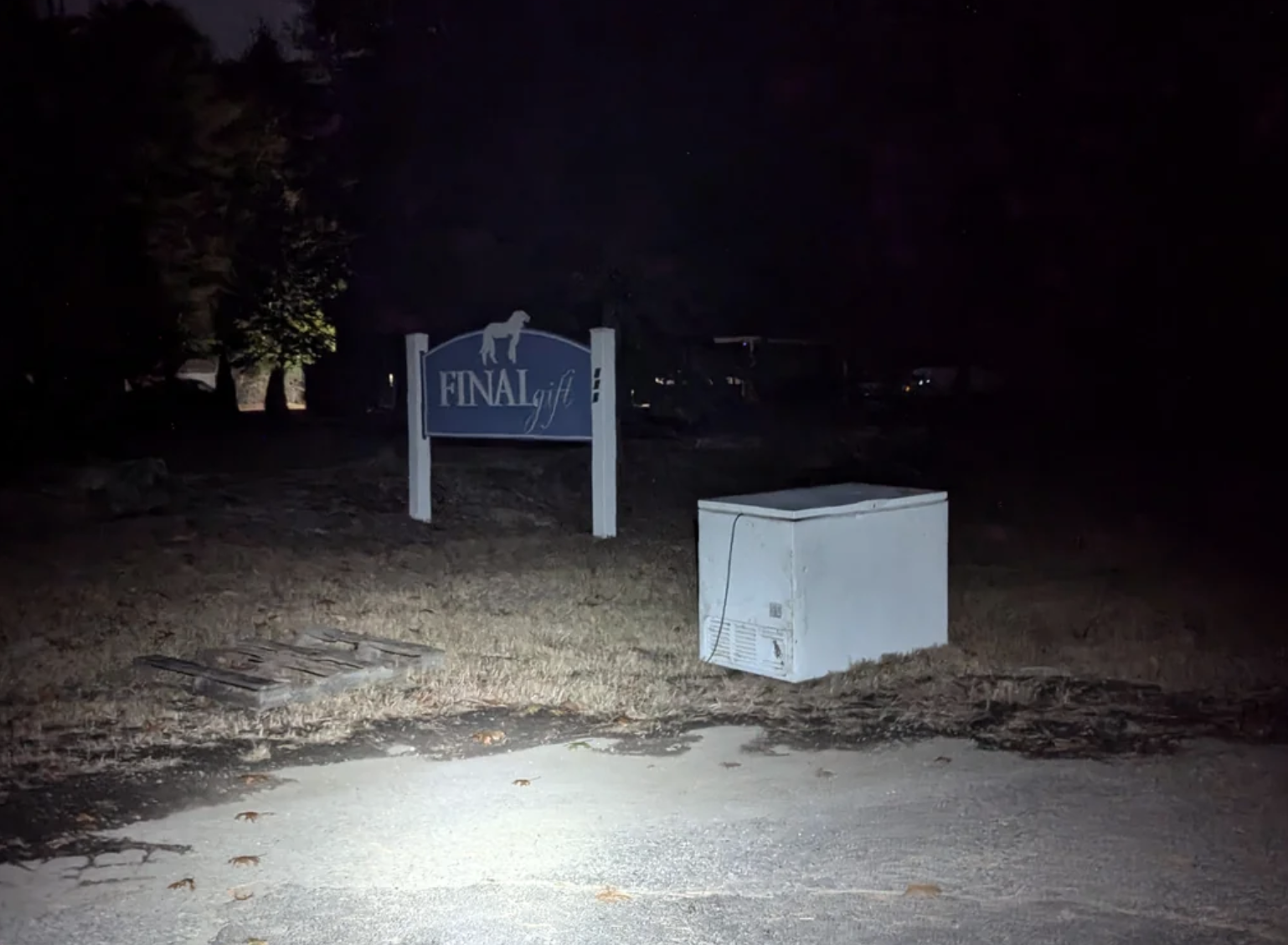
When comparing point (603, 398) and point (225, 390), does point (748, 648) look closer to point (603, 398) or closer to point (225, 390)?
point (603, 398)

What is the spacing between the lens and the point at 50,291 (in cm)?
2005

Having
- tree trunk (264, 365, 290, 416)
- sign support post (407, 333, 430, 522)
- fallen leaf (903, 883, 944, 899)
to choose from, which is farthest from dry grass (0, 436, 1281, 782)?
tree trunk (264, 365, 290, 416)

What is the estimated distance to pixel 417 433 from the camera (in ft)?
49.9

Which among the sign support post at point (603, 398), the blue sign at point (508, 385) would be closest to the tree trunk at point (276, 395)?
the blue sign at point (508, 385)

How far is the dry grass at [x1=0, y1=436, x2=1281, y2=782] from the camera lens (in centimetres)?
775

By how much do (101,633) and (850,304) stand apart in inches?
781

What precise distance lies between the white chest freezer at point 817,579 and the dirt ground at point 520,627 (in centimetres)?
19

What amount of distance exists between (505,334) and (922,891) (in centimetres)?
980

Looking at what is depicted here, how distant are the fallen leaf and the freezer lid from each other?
3.30m

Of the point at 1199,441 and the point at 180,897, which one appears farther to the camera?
the point at 1199,441

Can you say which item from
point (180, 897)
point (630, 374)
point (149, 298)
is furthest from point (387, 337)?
point (180, 897)

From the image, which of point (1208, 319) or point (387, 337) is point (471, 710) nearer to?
point (1208, 319)

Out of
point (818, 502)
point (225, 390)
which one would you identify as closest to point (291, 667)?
point (818, 502)

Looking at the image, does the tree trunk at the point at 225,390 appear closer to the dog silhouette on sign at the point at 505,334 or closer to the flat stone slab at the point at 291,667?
the dog silhouette on sign at the point at 505,334
